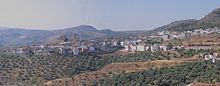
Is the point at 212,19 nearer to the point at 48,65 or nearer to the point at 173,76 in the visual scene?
the point at 48,65

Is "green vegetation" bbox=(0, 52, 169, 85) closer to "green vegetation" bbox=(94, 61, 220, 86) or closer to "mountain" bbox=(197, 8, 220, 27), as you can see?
"green vegetation" bbox=(94, 61, 220, 86)

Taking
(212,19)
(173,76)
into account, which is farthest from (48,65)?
(212,19)

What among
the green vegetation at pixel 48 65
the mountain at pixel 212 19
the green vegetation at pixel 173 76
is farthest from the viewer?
the mountain at pixel 212 19

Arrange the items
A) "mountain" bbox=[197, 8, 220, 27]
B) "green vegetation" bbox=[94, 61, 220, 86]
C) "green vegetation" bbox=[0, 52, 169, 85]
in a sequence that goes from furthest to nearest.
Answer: "mountain" bbox=[197, 8, 220, 27], "green vegetation" bbox=[0, 52, 169, 85], "green vegetation" bbox=[94, 61, 220, 86]

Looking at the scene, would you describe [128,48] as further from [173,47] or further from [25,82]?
[25,82]

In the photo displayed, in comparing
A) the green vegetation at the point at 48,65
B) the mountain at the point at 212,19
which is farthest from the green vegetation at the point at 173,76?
the mountain at the point at 212,19

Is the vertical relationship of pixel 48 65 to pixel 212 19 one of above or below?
below

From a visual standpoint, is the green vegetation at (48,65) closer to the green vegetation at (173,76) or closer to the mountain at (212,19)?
the green vegetation at (173,76)

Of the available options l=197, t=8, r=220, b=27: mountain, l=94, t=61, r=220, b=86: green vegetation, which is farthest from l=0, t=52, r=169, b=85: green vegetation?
l=197, t=8, r=220, b=27: mountain

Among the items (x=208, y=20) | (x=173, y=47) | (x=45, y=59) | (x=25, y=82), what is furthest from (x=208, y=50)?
(x=208, y=20)
